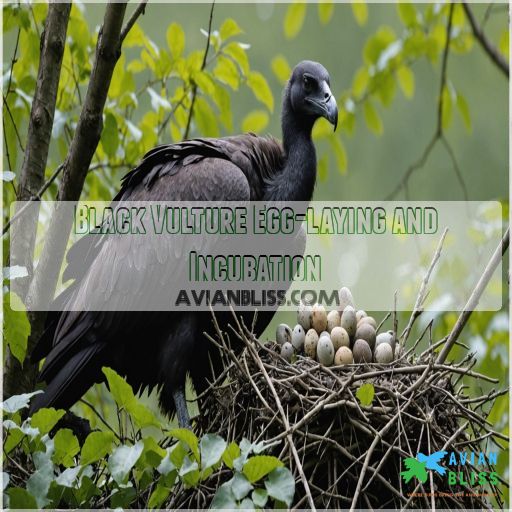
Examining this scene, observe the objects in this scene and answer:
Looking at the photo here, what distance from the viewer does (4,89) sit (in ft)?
13.6

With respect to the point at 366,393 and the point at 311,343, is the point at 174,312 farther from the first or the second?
the point at 366,393

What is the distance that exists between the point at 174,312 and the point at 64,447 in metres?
1.04

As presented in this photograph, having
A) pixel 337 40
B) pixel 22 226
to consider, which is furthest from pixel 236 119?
pixel 22 226

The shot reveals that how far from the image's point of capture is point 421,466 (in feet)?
9.98

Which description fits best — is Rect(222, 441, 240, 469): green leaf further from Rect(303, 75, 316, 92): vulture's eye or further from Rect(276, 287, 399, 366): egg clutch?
Rect(303, 75, 316, 92): vulture's eye

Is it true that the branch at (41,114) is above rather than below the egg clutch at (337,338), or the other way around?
above

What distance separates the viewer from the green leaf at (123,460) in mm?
2648

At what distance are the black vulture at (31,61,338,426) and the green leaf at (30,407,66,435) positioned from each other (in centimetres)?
89

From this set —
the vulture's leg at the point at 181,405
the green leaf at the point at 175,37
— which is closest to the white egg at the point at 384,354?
the vulture's leg at the point at 181,405

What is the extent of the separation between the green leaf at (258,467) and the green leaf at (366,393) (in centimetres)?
52

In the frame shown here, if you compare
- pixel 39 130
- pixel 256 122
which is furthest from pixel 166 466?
pixel 256 122

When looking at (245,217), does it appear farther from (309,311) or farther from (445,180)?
(445,180)

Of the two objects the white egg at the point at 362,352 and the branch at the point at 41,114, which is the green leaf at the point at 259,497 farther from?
the branch at the point at 41,114

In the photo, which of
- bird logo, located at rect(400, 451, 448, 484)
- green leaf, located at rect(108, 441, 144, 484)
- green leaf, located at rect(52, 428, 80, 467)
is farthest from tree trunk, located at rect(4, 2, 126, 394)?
bird logo, located at rect(400, 451, 448, 484)
